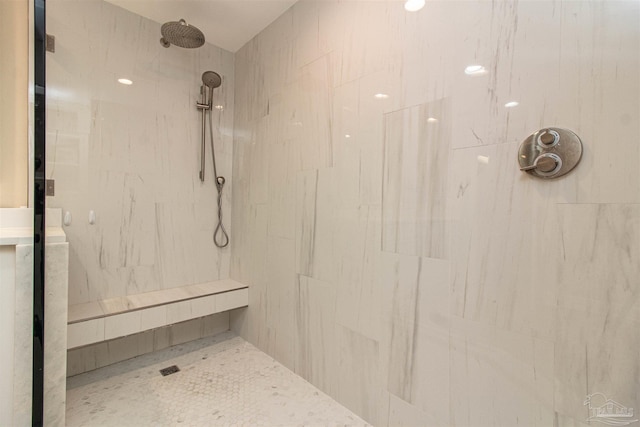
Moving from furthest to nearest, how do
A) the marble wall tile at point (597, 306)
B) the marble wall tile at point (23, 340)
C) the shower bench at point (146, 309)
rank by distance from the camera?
the shower bench at point (146, 309) → the marble wall tile at point (23, 340) → the marble wall tile at point (597, 306)

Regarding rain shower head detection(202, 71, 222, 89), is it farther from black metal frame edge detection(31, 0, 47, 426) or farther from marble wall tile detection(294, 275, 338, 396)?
marble wall tile detection(294, 275, 338, 396)

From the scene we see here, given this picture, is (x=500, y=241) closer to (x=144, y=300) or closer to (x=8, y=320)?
(x=8, y=320)

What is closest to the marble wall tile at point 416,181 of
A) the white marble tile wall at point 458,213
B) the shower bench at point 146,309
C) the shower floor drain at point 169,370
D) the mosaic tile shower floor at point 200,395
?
the white marble tile wall at point 458,213

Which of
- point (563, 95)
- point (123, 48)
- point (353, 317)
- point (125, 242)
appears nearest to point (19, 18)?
point (123, 48)

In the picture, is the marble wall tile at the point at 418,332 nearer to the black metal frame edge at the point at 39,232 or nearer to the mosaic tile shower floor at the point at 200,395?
the mosaic tile shower floor at the point at 200,395

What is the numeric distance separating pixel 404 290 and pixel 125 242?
2.00 m

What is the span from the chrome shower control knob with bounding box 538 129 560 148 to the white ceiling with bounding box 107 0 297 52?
182 cm

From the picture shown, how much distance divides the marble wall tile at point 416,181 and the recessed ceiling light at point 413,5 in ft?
1.52

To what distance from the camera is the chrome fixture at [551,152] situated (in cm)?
91

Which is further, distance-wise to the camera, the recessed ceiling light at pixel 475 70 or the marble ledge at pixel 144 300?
the marble ledge at pixel 144 300

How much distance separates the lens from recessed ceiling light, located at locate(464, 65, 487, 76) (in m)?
1.11

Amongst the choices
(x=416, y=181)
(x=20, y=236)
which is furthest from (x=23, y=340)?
(x=416, y=181)

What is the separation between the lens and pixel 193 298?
2.13m

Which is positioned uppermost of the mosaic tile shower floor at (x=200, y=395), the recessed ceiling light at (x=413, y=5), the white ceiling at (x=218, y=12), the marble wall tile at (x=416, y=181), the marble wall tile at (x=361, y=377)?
the white ceiling at (x=218, y=12)
